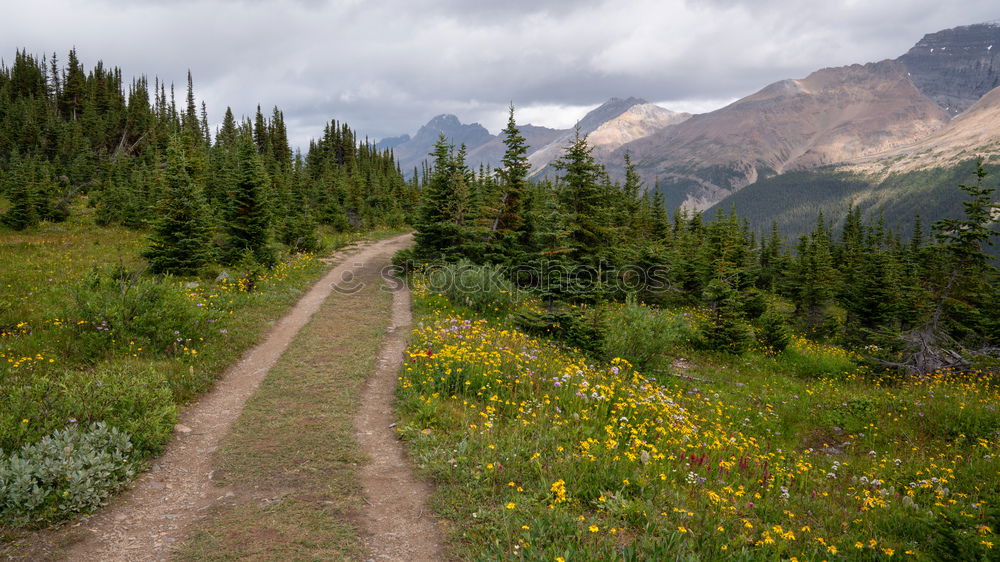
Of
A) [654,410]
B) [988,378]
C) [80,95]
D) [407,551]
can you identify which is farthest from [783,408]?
[80,95]

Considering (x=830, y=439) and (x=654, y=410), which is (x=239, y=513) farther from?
(x=830, y=439)

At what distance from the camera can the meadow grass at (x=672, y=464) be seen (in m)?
4.49

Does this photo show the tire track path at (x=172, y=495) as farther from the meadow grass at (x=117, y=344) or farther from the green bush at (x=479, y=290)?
the green bush at (x=479, y=290)

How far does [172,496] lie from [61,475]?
3.60 feet

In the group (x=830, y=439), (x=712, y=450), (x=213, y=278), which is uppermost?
(x=213, y=278)

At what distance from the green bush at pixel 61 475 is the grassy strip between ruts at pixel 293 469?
116cm

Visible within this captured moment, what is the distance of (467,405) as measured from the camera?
7.75m

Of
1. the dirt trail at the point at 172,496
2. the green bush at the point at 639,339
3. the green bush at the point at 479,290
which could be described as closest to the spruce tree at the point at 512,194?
the green bush at the point at 479,290

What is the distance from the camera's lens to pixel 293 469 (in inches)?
235

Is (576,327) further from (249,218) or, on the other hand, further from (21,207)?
(21,207)

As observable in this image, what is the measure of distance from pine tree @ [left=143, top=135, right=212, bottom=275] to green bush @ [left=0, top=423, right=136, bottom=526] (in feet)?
44.0

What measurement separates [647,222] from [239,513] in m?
36.9

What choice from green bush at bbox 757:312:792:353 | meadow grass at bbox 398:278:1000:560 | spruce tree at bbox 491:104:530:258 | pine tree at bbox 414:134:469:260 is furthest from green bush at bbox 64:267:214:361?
green bush at bbox 757:312:792:353

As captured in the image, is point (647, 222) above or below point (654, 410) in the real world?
above
